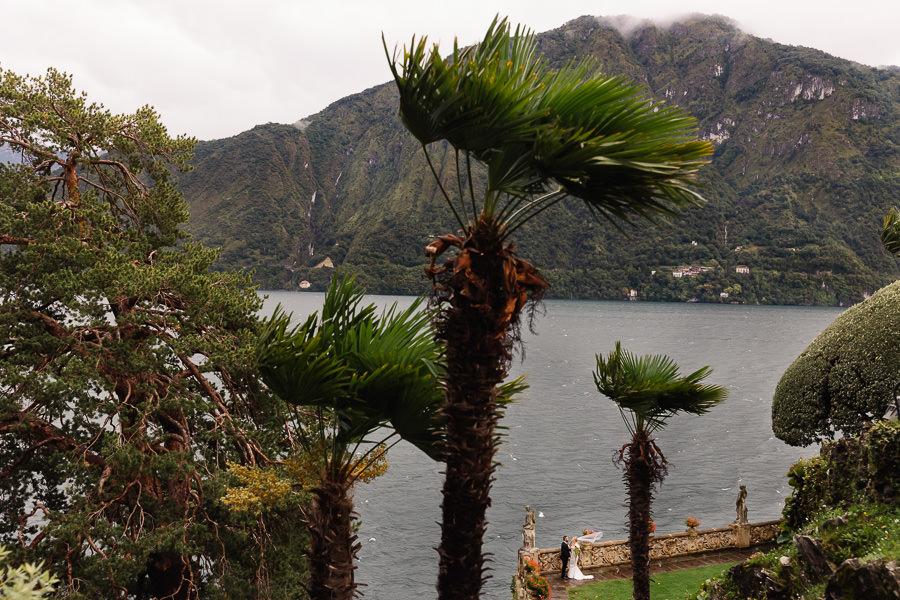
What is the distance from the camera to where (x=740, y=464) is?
42.7m

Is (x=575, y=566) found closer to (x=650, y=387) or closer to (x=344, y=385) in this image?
(x=650, y=387)

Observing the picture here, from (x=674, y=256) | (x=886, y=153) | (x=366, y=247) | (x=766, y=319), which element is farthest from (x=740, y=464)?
(x=886, y=153)

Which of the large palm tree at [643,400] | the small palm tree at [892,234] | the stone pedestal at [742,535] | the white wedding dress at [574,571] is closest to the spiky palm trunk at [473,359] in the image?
the large palm tree at [643,400]

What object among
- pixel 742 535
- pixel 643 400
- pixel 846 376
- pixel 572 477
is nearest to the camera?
pixel 643 400

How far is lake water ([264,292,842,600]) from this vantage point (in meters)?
29.0

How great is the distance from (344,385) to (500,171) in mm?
2065

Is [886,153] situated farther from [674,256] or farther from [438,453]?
[438,453]

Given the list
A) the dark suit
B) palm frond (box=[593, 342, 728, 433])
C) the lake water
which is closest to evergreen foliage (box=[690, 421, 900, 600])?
palm frond (box=[593, 342, 728, 433])

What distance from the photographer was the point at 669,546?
59.6 feet

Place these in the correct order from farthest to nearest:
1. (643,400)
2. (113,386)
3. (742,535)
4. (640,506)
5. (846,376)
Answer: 1. (742,535)
2. (846,376)
3. (640,506)
4. (643,400)
5. (113,386)

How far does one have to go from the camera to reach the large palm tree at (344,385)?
179 inches

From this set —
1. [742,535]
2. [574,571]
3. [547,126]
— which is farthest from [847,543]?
[742,535]

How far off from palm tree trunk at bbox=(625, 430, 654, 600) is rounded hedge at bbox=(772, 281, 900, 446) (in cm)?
717

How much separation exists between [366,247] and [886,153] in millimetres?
170866
